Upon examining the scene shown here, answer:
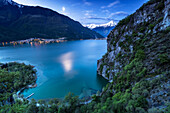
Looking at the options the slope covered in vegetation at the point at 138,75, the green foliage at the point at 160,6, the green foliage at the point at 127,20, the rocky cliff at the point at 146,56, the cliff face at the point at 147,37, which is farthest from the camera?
the green foliage at the point at 127,20

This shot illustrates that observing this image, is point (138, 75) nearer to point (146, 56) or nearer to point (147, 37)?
point (146, 56)

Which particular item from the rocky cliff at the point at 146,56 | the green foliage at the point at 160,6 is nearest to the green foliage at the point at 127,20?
the rocky cliff at the point at 146,56

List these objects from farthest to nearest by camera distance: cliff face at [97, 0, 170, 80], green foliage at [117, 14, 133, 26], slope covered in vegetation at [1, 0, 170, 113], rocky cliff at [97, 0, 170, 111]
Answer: green foliage at [117, 14, 133, 26], cliff face at [97, 0, 170, 80], rocky cliff at [97, 0, 170, 111], slope covered in vegetation at [1, 0, 170, 113]

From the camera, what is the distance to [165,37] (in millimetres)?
16203

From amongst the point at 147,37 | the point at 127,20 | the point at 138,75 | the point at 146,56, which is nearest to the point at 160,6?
the point at 147,37

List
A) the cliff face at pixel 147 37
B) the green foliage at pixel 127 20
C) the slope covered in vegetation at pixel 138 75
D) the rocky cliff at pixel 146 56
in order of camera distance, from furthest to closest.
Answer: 1. the green foliage at pixel 127 20
2. the cliff face at pixel 147 37
3. the rocky cliff at pixel 146 56
4. the slope covered in vegetation at pixel 138 75

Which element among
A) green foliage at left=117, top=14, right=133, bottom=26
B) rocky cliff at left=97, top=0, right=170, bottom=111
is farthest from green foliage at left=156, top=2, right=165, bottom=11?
green foliage at left=117, top=14, right=133, bottom=26

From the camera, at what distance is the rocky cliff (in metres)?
10.1

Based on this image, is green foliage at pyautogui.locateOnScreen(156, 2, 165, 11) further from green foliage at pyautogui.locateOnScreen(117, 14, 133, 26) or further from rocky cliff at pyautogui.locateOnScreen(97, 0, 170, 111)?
green foliage at pyautogui.locateOnScreen(117, 14, 133, 26)

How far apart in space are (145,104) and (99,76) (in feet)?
90.1

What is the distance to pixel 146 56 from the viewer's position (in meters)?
17.1

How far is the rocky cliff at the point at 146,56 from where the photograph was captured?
33.3 ft

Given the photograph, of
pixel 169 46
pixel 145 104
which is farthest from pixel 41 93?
pixel 169 46

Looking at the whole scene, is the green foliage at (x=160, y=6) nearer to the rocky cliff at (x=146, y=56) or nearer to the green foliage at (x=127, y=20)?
the rocky cliff at (x=146, y=56)
